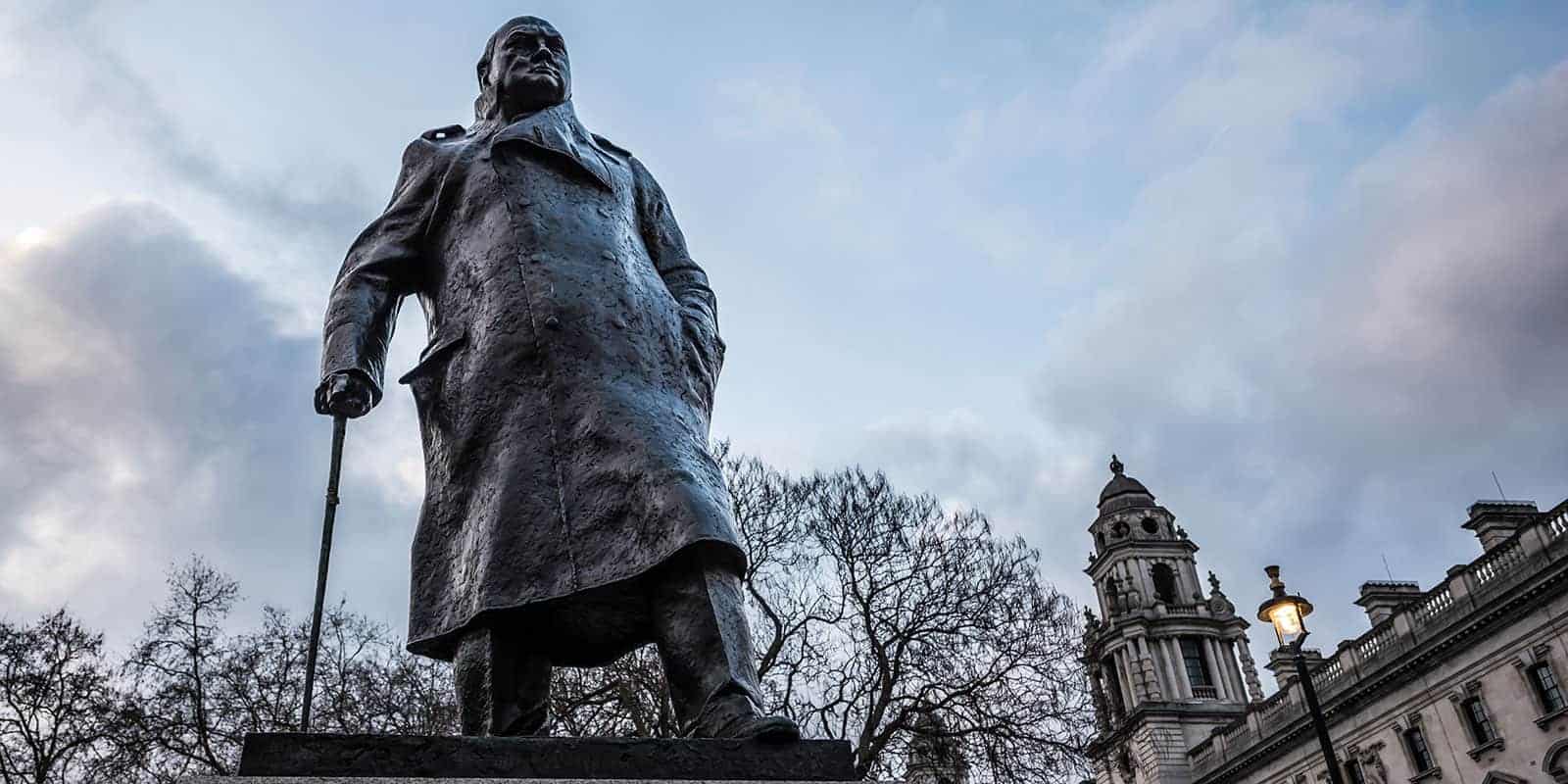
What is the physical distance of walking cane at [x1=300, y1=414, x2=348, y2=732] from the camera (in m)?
3.13

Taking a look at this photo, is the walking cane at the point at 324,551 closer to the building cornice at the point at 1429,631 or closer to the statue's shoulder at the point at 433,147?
the statue's shoulder at the point at 433,147

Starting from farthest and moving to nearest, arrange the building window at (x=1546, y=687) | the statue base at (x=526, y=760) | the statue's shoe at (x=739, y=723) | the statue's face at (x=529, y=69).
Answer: the building window at (x=1546, y=687)
the statue's face at (x=529, y=69)
the statue's shoe at (x=739, y=723)
the statue base at (x=526, y=760)

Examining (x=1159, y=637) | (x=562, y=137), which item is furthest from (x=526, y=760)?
(x=1159, y=637)

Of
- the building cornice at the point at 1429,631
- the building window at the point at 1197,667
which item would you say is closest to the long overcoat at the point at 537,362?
the building cornice at the point at 1429,631

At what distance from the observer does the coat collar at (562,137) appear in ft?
13.7

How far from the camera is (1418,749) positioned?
3494cm

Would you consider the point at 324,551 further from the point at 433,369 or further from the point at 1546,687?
the point at 1546,687

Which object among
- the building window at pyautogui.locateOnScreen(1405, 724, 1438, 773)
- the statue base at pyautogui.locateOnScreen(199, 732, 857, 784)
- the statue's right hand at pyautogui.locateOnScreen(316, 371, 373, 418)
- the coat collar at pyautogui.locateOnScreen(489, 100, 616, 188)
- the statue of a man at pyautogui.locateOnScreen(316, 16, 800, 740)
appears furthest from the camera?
the building window at pyautogui.locateOnScreen(1405, 724, 1438, 773)

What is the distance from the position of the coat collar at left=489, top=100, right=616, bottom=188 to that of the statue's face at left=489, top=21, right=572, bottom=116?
0.07 meters

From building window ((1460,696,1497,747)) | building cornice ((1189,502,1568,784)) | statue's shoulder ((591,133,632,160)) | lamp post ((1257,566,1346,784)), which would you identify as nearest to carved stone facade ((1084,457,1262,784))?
building cornice ((1189,502,1568,784))

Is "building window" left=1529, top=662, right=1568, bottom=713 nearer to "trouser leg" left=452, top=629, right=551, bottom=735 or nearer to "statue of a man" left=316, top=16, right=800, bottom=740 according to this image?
"statue of a man" left=316, top=16, right=800, bottom=740

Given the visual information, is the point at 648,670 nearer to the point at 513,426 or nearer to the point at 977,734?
the point at 977,734

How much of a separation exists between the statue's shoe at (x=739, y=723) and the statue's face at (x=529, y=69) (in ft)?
8.23

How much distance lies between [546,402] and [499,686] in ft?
2.73
